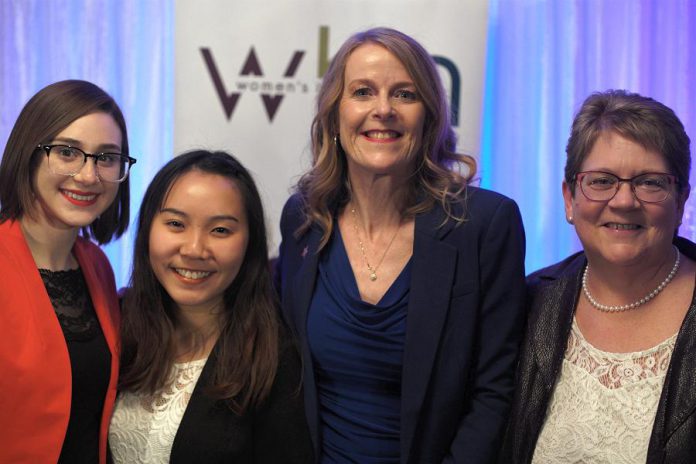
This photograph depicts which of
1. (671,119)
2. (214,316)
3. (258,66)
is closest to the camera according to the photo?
(671,119)

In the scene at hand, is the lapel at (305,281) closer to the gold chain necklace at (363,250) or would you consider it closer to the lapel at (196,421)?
the gold chain necklace at (363,250)

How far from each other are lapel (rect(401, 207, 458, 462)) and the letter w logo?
1812mm

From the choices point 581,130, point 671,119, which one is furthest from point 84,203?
point 671,119

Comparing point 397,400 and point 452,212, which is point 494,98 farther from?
point 397,400

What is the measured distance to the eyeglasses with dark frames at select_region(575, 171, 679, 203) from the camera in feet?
7.04

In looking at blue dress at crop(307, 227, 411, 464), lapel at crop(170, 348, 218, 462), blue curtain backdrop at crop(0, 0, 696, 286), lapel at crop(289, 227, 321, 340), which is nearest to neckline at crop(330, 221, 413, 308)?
blue dress at crop(307, 227, 411, 464)

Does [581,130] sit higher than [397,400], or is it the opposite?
[581,130]

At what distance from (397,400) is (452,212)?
23.8 inches

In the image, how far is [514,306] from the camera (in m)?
2.31

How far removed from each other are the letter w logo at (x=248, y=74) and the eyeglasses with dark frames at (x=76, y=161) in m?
1.47

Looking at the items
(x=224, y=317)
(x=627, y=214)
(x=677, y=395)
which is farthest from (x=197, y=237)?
(x=677, y=395)

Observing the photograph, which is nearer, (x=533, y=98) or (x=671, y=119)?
(x=671, y=119)

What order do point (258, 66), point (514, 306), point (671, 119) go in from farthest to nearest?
1. point (258, 66)
2. point (514, 306)
3. point (671, 119)

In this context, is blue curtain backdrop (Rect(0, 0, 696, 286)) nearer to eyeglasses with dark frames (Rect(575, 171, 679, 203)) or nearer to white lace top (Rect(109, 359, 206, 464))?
white lace top (Rect(109, 359, 206, 464))
